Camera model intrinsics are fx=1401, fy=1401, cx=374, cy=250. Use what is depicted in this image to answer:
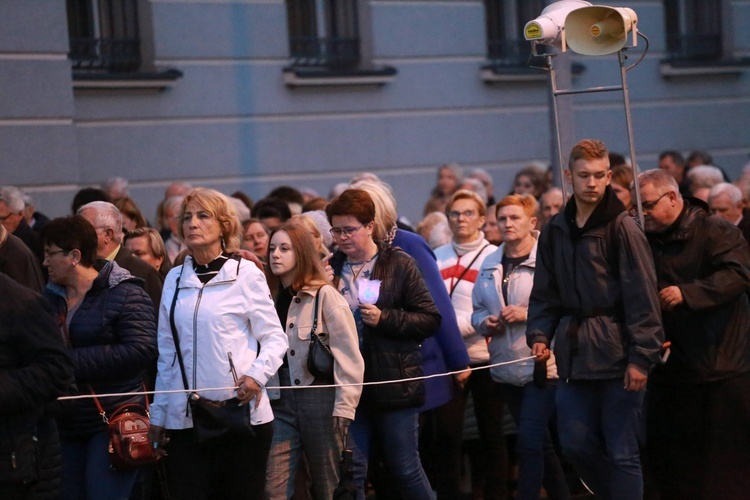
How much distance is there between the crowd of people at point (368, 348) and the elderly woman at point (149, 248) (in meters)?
0.35

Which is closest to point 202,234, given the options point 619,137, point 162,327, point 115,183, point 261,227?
point 162,327

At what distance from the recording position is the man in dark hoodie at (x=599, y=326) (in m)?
6.44

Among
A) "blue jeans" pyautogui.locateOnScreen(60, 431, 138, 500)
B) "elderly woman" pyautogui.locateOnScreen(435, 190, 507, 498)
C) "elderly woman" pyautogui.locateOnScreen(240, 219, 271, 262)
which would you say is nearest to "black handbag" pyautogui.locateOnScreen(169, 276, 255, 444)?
"blue jeans" pyautogui.locateOnScreen(60, 431, 138, 500)

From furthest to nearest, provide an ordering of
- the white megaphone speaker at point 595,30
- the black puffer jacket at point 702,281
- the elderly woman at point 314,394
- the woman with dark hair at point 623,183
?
the woman with dark hair at point 623,183 → the white megaphone speaker at point 595,30 → the black puffer jacket at point 702,281 → the elderly woman at point 314,394

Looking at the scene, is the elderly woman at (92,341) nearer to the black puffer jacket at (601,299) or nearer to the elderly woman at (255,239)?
the black puffer jacket at (601,299)

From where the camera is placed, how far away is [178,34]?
12836 mm

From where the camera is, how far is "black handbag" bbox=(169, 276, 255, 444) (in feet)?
20.1

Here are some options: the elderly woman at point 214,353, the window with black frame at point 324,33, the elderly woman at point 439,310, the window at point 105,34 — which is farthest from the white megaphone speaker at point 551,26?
the window with black frame at point 324,33

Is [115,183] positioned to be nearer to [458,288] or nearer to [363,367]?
[458,288]

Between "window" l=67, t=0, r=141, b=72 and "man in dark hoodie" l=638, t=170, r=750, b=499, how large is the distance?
6740 mm

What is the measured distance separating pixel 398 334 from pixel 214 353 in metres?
1.06

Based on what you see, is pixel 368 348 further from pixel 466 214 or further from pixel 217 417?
pixel 466 214

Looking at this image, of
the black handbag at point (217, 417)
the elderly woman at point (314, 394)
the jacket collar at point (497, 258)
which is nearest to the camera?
the black handbag at point (217, 417)

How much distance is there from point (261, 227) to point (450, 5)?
657 centimetres
